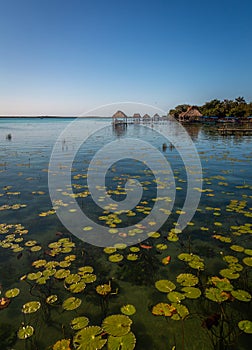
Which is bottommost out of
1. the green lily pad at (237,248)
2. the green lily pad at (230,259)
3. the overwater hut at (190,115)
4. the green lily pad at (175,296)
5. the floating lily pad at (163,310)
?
the floating lily pad at (163,310)

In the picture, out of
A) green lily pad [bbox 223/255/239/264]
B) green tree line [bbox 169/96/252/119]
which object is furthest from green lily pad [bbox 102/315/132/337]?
green tree line [bbox 169/96/252/119]

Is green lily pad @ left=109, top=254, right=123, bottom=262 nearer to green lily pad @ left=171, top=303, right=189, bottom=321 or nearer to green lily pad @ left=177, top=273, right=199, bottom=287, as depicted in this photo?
green lily pad @ left=177, top=273, right=199, bottom=287

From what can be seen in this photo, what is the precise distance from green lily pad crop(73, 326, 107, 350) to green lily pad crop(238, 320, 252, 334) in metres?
1.66

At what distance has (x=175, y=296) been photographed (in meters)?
3.12

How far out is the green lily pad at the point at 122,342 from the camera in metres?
2.37

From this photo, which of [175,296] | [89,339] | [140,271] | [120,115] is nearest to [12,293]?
[89,339]

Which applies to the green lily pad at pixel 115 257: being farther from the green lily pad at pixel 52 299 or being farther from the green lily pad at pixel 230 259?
the green lily pad at pixel 230 259

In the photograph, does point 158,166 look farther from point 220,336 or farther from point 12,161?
point 220,336

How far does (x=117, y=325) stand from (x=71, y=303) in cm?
74

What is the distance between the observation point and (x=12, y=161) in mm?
12945

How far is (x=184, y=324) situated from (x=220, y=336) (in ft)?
1.36

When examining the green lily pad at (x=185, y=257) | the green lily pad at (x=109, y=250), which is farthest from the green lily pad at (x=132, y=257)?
the green lily pad at (x=185, y=257)

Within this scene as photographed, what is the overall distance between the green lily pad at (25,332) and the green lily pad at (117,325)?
87 cm

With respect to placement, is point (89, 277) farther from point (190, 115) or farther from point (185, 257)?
point (190, 115)
